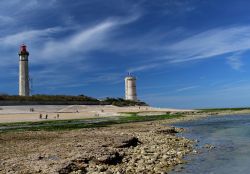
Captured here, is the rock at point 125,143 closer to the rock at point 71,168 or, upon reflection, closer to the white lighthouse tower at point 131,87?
the rock at point 71,168

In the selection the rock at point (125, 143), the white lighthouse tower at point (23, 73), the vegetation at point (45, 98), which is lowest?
the rock at point (125, 143)

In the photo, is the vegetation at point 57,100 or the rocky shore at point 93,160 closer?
the rocky shore at point 93,160

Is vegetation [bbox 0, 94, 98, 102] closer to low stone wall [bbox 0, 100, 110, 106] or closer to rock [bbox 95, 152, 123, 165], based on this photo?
low stone wall [bbox 0, 100, 110, 106]

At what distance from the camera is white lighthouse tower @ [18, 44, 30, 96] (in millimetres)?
91062

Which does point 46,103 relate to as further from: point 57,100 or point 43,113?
point 43,113

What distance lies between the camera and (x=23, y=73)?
91062 millimetres

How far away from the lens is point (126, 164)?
726 inches

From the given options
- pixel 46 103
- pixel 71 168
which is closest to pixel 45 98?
pixel 46 103

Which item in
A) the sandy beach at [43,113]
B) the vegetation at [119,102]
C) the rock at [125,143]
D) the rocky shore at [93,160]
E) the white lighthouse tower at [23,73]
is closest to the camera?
Answer: the rocky shore at [93,160]

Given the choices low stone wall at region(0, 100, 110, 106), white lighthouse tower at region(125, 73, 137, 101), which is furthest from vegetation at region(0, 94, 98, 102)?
white lighthouse tower at region(125, 73, 137, 101)

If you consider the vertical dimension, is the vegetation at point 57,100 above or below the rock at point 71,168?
above

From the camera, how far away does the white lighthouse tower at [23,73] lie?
91.1 meters

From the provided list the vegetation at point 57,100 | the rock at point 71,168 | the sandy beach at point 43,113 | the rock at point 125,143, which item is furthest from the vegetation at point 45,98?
the rock at point 71,168

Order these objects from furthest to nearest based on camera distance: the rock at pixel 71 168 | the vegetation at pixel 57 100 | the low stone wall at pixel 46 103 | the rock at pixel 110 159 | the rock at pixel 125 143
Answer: the vegetation at pixel 57 100 < the low stone wall at pixel 46 103 < the rock at pixel 125 143 < the rock at pixel 110 159 < the rock at pixel 71 168
